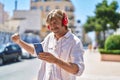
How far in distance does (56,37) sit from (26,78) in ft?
26.8

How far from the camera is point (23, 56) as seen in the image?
21.1 metres

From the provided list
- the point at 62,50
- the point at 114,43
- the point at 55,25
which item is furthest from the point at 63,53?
the point at 114,43

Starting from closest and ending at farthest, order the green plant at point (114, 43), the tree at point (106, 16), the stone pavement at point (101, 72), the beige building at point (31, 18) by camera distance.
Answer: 1. the stone pavement at point (101, 72)
2. the green plant at point (114, 43)
3. the tree at point (106, 16)
4. the beige building at point (31, 18)

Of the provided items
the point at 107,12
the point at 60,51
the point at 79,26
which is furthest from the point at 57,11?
the point at 79,26

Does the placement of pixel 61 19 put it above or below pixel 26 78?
above

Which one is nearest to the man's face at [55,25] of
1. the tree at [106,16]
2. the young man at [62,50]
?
the young man at [62,50]

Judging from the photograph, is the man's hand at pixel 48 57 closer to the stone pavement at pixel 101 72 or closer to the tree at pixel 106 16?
the stone pavement at pixel 101 72

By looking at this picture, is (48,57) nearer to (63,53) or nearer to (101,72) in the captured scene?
(63,53)

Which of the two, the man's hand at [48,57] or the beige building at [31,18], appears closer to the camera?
the man's hand at [48,57]

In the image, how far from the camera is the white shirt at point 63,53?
2.31 metres

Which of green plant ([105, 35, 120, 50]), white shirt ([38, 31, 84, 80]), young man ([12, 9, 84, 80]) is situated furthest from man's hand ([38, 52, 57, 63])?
green plant ([105, 35, 120, 50])

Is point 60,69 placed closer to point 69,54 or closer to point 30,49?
point 69,54

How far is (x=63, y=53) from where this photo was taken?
238 centimetres

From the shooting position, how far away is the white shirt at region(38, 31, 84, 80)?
2314 millimetres
